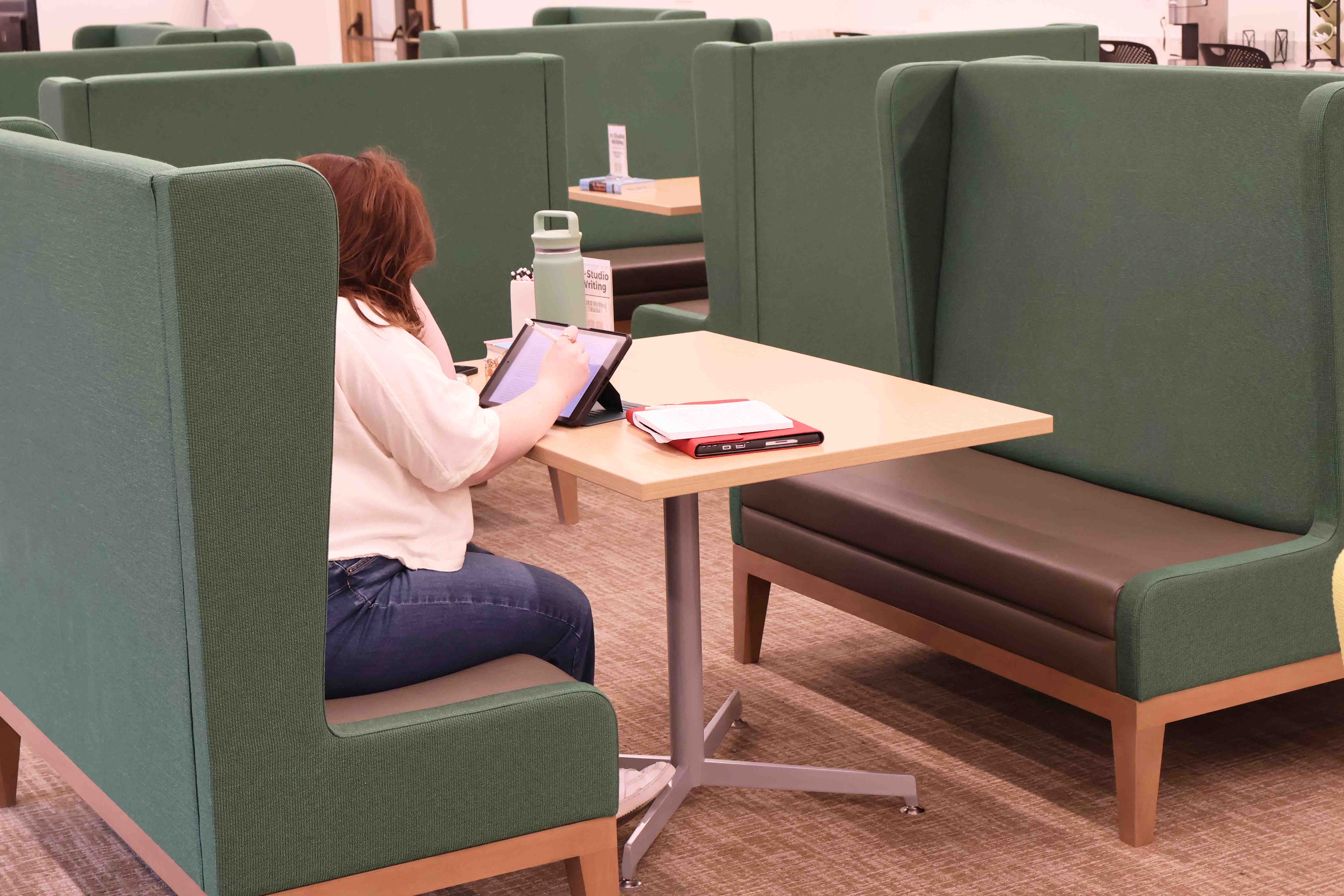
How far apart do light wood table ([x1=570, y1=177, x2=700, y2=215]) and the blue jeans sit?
7.52ft

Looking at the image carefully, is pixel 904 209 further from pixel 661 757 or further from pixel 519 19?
pixel 519 19

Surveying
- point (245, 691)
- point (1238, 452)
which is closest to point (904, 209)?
point (1238, 452)

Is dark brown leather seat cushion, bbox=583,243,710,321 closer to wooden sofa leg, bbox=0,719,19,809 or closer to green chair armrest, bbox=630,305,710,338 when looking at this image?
green chair armrest, bbox=630,305,710,338

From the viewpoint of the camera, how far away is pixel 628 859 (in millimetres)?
2346

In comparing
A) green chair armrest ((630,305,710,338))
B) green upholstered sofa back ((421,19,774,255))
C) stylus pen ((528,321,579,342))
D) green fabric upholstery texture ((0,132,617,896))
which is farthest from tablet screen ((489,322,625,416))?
green upholstered sofa back ((421,19,774,255))

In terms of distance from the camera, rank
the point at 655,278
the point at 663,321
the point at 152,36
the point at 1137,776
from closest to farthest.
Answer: the point at 1137,776, the point at 663,321, the point at 655,278, the point at 152,36

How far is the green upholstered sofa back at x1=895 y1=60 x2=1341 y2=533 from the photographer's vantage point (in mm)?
2531

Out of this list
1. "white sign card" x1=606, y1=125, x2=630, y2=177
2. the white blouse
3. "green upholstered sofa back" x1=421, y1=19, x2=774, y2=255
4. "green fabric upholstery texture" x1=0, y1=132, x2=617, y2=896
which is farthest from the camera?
"green upholstered sofa back" x1=421, y1=19, x2=774, y2=255

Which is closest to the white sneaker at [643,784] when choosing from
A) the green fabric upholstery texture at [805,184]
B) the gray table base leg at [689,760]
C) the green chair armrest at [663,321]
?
the gray table base leg at [689,760]

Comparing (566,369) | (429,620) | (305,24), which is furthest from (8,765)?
(305,24)

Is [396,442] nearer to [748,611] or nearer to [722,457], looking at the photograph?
[722,457]

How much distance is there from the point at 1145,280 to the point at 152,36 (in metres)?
4.90

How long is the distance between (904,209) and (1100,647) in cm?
112

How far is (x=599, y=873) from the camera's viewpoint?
1978 millimetres
